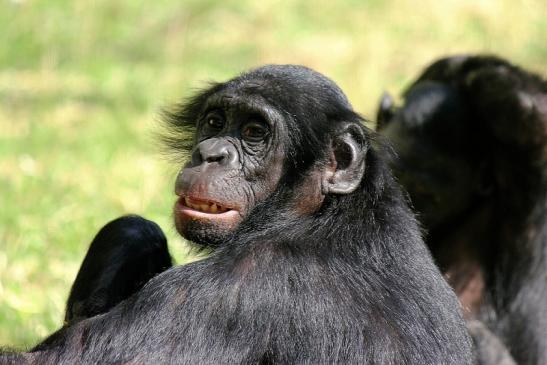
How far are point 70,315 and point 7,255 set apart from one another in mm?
2848

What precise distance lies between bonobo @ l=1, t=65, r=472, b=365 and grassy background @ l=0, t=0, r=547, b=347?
3732 mm

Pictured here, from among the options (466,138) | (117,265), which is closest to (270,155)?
(117,265)

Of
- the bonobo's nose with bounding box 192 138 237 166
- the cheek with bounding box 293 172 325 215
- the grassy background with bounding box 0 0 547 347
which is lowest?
the grassy background with bounding box 0 0 547 347

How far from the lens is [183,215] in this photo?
19.3 feet

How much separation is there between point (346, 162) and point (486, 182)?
284cm

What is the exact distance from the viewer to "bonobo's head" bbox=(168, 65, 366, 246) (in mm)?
5906

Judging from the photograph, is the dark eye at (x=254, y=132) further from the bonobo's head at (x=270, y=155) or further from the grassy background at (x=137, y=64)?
the grassy background at (x=137, y=64)

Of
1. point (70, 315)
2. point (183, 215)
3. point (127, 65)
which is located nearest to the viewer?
point (183, 215)

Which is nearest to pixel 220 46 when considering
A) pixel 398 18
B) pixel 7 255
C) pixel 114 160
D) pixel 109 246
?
pixel 398 18

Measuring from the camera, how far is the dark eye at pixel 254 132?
6.13m

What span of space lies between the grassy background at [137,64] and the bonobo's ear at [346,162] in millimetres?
3993

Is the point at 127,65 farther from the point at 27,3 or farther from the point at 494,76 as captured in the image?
the point at 494,76

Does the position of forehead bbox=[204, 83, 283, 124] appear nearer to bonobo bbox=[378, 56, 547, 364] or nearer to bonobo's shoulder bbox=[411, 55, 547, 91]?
bonobo bbox=[378, 56, 547, 364]

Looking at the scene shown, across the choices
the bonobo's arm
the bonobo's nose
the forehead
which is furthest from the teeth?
the bonobo's arm
